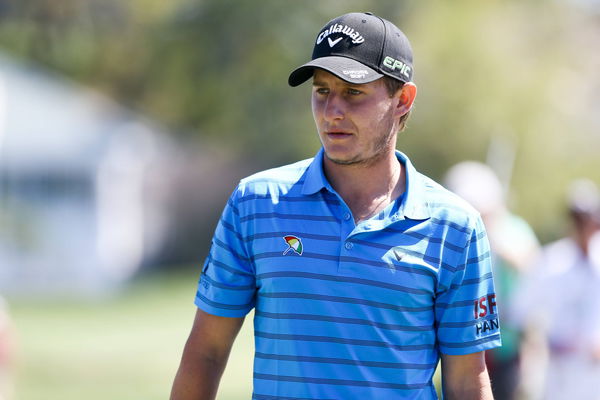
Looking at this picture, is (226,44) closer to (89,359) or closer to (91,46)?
(91,46)

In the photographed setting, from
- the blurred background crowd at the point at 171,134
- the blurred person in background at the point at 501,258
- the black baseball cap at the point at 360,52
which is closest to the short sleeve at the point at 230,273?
the black baseball cap at the point at 360,52

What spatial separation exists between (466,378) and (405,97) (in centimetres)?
93

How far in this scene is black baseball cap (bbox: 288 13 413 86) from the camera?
3.33m

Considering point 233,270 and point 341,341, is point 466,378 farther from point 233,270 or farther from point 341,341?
point 233,270

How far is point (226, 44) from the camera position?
33.9 metres

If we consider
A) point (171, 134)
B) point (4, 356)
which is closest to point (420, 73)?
point (171, 134)

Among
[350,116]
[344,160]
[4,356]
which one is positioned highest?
[350,116]

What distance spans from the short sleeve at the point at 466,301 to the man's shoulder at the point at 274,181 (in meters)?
0.56

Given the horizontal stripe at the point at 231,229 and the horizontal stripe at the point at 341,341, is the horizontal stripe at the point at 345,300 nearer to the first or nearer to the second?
the horizontal stripe at the point at 341,341

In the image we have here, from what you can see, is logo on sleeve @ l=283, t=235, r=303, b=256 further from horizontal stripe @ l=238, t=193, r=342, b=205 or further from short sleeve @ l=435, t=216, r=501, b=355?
short sleeve @ l=435, t=216, r=501, b=355

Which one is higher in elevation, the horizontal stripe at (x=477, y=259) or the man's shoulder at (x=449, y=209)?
the man's shoulder at (x=449, y=209)

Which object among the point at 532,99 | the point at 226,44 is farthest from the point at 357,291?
the point at 226,44

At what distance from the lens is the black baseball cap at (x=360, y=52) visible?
333cm

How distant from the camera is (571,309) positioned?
271 inches
